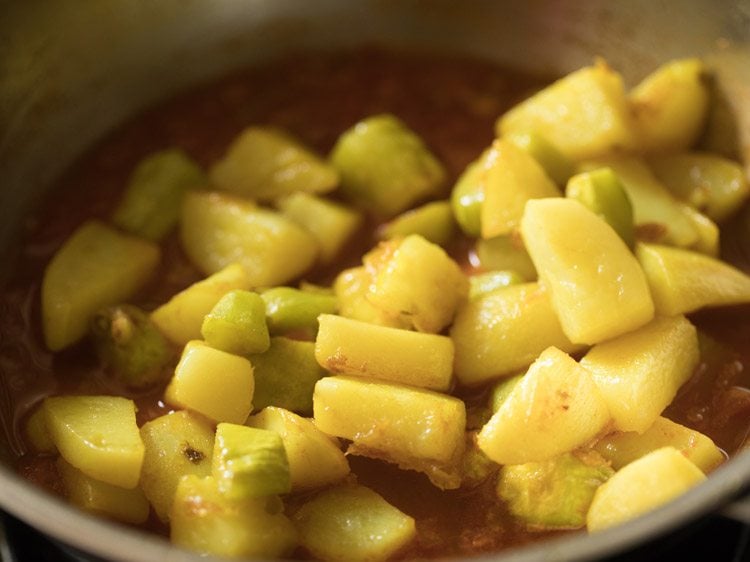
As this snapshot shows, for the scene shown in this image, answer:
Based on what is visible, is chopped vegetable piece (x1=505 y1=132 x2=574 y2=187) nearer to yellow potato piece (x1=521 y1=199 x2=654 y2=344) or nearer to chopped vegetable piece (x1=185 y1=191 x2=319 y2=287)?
yellow potato piece (x1=521 y1=199 x2=654 y2=344)

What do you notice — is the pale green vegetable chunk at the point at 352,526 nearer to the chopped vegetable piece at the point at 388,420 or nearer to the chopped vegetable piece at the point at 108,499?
the chopped vegetable piece at the point at 388,420

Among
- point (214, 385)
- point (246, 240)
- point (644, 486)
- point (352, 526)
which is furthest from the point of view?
point (246, 240)

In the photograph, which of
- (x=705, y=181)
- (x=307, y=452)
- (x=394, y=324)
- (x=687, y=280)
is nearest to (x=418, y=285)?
(x=394, y=324)

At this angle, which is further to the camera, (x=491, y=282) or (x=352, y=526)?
(x=491, y=282)

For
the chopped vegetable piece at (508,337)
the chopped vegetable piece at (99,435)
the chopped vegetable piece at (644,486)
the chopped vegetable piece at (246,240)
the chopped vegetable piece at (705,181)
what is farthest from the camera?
the chopped vegetable piece at (705,181)

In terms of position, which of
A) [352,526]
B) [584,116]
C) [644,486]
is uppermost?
[584,116]

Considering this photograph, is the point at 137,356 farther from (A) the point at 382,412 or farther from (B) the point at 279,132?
(B) the point at 279,132

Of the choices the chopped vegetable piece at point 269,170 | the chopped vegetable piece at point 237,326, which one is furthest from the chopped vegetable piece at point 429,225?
the chopped vegetable piece at point 237,326

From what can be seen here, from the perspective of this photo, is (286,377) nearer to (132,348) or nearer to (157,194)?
(132,348)
